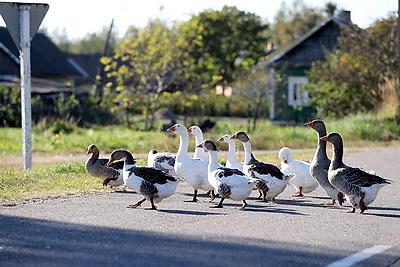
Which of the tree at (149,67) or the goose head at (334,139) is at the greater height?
the tree at (149,67)

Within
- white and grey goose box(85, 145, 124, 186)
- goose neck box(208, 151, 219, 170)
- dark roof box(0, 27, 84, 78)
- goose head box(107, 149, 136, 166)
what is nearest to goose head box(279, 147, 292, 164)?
goose neck box(208, 151, 219, 170)

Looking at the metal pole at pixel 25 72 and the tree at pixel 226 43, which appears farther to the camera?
the tree at pixel 226 43

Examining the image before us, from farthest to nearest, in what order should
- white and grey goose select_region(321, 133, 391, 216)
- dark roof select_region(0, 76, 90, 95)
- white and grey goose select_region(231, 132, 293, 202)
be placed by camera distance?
dark roof select_region(0, 76, 90, 95)
white and grey goose select_region(231, 132, 293, 202)
white and grey goose select_region(321, 133, 391, 216)

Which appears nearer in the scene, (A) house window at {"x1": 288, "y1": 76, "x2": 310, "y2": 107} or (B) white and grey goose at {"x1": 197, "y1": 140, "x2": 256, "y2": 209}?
(B) white and grey goose at {"x1": 197, "y1": 140, "x2": 256, "y2": 209}

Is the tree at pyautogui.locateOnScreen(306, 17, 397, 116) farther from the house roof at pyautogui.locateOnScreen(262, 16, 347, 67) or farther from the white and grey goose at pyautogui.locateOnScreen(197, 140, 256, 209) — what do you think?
the white and grey goose at pyautogui.locateOnScreen(197, 140, 256, 209)

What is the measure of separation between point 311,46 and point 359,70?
1269cm

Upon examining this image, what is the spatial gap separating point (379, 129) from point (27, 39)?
15.8 meters

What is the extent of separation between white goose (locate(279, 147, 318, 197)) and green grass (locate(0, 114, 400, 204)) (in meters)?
3.24

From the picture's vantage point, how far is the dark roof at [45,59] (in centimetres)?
5431

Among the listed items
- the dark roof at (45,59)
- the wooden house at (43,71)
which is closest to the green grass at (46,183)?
the wooden house at (43,71)

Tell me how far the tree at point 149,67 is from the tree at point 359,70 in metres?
7.28

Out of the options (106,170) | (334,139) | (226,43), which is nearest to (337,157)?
(334,139)

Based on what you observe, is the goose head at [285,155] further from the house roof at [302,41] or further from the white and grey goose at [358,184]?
the house roof at [302,41]

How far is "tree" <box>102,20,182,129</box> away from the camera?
119 ft
